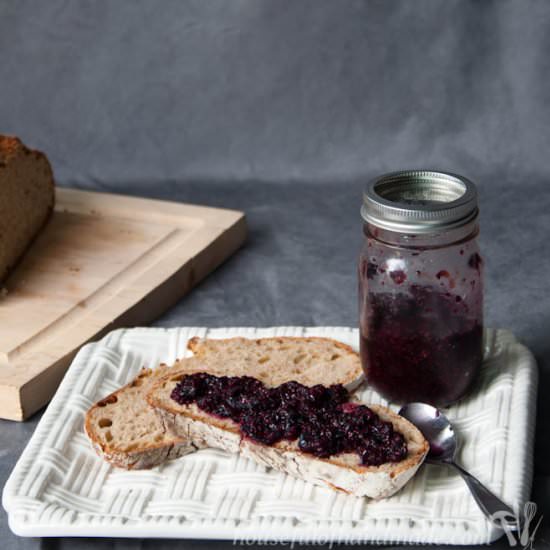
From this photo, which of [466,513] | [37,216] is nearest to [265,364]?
[466,513]

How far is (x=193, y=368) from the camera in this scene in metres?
3.39

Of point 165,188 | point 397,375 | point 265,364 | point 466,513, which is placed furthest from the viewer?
point 165,188

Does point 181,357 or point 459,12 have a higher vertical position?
point 459,12

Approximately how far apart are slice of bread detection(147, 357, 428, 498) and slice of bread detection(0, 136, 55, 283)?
1630 mm

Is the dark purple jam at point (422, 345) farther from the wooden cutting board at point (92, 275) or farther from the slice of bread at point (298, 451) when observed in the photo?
the wooden cutting board at point (92, 275)

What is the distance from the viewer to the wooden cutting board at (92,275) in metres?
3.79

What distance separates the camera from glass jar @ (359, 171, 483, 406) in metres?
3.02

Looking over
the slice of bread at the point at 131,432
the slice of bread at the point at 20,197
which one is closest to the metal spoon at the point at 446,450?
the slice of bread at the point at 131,432

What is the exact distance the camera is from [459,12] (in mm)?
5312

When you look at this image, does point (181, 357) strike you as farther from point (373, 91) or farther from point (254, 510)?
point (373, 91)

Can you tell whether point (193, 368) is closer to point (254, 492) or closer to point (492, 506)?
point (254, 492)

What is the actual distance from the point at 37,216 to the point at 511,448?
108 inches

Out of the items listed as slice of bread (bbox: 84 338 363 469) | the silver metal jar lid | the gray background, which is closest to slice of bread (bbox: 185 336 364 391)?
slice of bread (bbox: 84 338 363 469)

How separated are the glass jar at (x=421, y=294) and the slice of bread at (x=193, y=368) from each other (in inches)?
9.3
